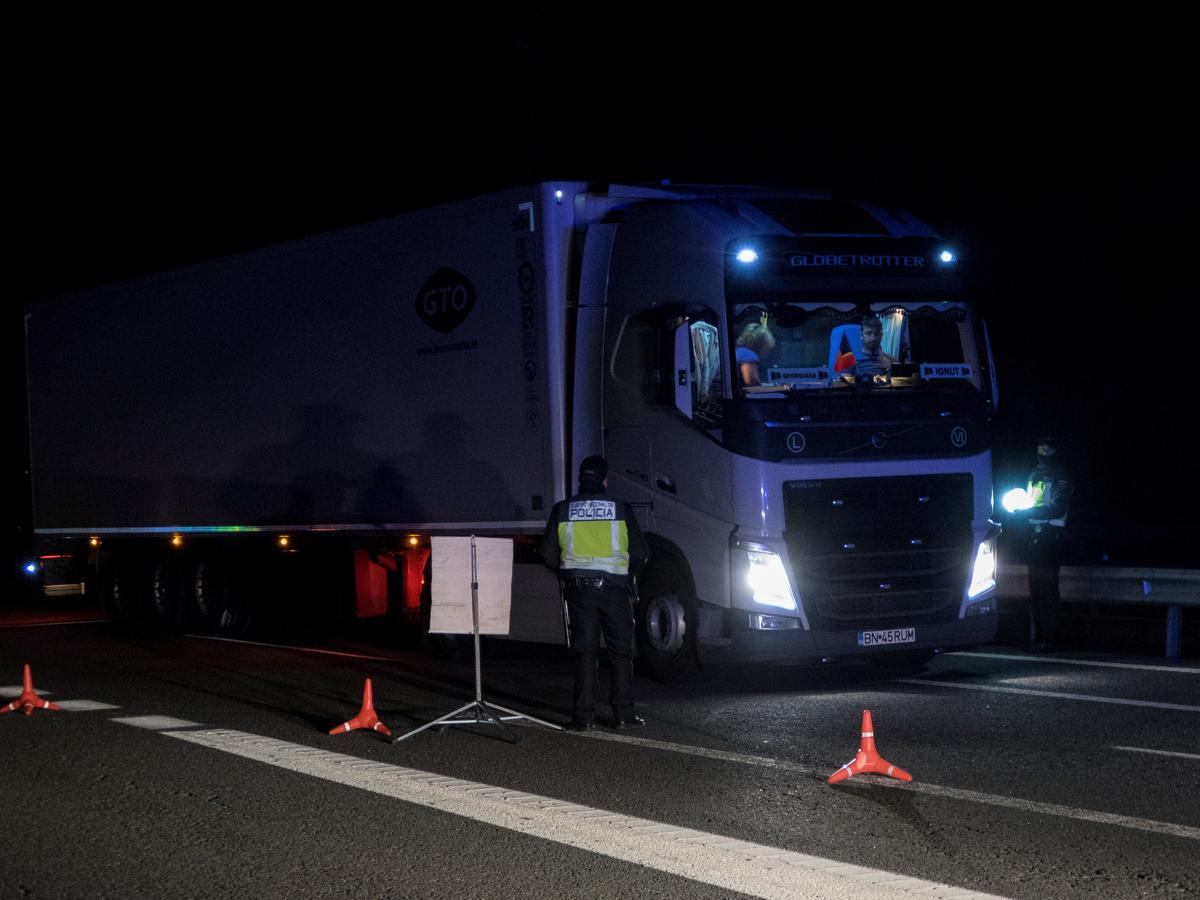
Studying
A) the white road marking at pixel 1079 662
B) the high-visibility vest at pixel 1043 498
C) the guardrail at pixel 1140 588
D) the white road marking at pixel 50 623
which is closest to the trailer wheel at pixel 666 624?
the white road marking at pixel 1079 662

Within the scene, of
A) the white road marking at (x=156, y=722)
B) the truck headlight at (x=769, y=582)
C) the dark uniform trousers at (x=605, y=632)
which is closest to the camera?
the dark uniform trousers at (x=605, y=632)

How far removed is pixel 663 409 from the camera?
13039 millimetres

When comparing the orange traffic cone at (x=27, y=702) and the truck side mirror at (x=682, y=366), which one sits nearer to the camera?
the orange traffic cone at (x=27, y=702)

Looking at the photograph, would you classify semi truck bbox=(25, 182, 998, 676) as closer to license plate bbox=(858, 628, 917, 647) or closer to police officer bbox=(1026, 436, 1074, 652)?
license plate bbox=(858, 628, 917, 647)

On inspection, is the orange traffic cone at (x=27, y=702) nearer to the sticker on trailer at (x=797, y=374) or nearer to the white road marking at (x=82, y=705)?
the white road marking at (x=82, y=705)

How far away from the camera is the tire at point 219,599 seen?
19.2 m

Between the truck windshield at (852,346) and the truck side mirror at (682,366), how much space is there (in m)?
0.48

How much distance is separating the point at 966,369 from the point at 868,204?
5.64 feet

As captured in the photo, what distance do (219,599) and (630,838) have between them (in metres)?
12.7

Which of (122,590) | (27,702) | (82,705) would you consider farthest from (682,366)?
(122,590)

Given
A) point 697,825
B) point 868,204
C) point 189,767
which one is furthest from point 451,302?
point 697,825

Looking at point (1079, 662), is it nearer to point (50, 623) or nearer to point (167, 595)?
point (167, 595)

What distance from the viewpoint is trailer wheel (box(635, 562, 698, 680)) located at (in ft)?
43.1

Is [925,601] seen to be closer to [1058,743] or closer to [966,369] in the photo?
[966,369]
